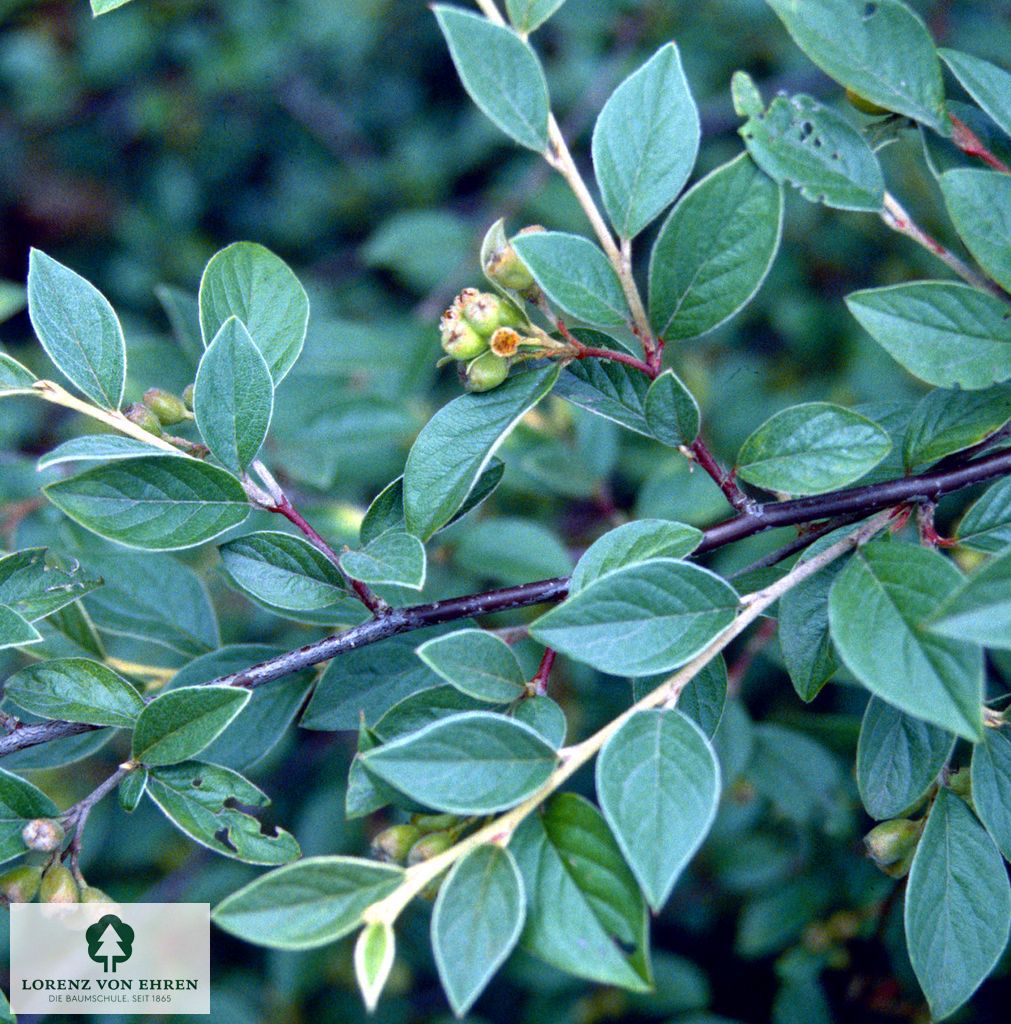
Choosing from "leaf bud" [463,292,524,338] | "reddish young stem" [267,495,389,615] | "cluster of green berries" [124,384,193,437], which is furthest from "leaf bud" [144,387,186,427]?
"leaf bud" [463,292,524,338]

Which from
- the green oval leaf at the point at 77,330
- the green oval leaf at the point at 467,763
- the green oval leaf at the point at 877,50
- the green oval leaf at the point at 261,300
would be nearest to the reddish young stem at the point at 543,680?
the green oval leaf at the point at 467,763

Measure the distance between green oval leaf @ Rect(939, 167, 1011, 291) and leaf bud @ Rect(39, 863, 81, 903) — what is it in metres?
1.15

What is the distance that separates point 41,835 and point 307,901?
377mm

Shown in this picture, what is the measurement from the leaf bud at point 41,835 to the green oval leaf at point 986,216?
44.7 inches

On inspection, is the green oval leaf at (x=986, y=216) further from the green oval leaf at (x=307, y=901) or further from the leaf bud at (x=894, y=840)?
the green oval leaf at (x=307, y=901)

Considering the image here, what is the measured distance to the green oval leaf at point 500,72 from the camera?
3.26ft

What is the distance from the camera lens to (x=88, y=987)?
1.31 metres

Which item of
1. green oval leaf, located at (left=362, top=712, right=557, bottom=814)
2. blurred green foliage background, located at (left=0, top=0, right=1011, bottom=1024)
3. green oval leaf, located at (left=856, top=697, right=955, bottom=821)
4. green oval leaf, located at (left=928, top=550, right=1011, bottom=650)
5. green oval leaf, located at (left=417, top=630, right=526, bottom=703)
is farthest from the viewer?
blurred green foliage background, located at (left=0, top=0, right=1011, bottom=1024)

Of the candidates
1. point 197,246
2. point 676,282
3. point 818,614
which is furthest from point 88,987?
point 197,246

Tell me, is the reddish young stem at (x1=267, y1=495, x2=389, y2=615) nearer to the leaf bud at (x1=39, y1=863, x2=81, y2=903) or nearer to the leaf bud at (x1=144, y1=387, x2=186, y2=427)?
the leaf bud at (x1=144, y1=387, x2=186, y2=427)

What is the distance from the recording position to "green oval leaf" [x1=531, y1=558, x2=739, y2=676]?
2.96ft

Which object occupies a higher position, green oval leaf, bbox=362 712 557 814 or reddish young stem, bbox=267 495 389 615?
reddish young stem, bbox=267 495 389 615

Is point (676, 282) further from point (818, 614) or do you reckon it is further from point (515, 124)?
point (818, 614)

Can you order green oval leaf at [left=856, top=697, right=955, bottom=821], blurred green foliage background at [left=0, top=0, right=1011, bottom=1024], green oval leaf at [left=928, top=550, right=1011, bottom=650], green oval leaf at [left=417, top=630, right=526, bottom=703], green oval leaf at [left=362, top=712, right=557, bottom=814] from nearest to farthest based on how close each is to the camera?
green oval leaf at [left=928, top=550, right=1011, bottom=650], green oval leaf at [left=362, top=712, right=557, bottom=814], green oval leaf at [left=417, top=630, right=526, bottom=703], green oval leaf at [left=856, top=697, right=955, bottom=821], blurred green foliage background at [left=0, top=0, right=1011, bottom=1024]
